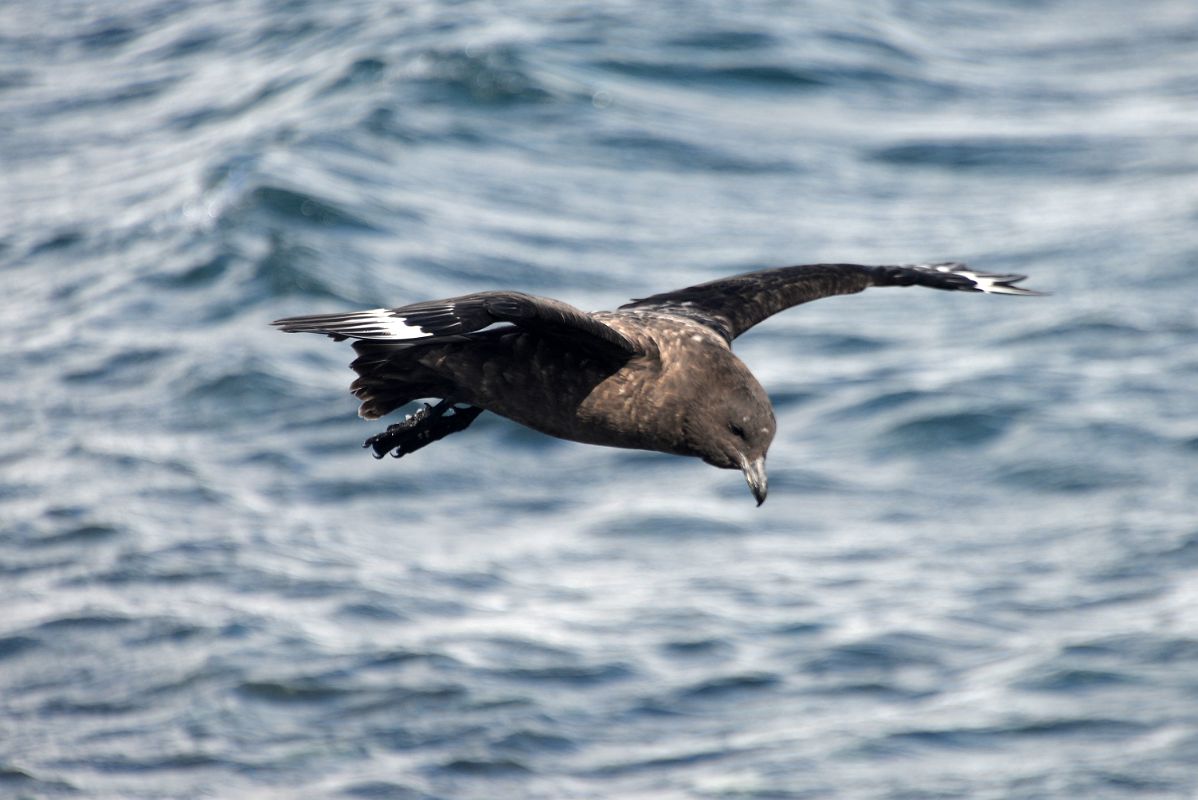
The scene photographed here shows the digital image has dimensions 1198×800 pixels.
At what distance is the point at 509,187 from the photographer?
2088 centimetres

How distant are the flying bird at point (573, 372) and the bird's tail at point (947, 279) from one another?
1.18 metres

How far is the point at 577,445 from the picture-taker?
1720 centimetres

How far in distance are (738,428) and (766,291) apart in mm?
1385

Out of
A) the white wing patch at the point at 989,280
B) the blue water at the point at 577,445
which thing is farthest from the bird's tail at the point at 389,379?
the blue water at the point at 577,445

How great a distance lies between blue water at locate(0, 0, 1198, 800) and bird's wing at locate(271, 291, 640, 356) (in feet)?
24.5

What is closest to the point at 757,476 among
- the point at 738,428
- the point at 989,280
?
the point at 738,428

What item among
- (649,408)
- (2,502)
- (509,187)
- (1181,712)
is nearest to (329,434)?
(2,502)

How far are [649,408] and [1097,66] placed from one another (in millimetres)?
20655

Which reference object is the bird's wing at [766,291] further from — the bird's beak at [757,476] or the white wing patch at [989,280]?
the bird's beak at [757,476]

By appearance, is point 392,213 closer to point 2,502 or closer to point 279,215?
point 279,215

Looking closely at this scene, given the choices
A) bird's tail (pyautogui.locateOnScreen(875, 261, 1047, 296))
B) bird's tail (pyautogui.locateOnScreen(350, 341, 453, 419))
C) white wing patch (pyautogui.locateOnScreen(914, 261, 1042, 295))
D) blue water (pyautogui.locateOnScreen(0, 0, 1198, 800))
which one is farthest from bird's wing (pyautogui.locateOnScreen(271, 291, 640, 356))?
blue water (pyautogui.locateOnScreen(0, 0, 1198, 800))

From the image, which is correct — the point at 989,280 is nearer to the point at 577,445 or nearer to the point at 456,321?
the point at 456,321

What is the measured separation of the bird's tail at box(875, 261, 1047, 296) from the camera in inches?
316

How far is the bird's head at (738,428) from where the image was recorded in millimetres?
6594
